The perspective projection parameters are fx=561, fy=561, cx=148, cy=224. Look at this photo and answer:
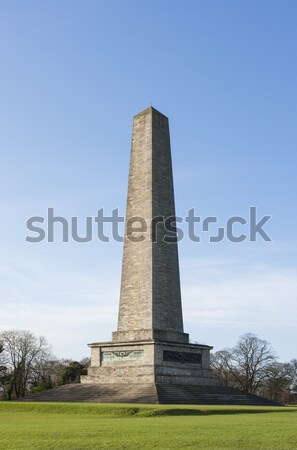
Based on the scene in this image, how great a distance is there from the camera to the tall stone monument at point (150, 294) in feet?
101

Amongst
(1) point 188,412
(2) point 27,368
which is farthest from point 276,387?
(1) point 188,412

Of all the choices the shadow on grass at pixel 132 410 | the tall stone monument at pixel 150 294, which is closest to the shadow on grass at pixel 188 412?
the shadow on grass at pixel 132 410

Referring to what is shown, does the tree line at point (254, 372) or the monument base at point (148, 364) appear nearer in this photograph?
the monument base at point (148, 364)

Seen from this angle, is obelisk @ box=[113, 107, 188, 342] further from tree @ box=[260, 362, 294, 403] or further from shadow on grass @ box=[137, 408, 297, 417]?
tree @ box=[260, 362, 294, 403]

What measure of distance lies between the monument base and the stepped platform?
0.81 meters

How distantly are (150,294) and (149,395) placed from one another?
272 inches

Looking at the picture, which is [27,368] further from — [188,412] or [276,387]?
[188,412]

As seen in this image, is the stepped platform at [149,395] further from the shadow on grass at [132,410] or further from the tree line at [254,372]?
the tree line at [254,372]

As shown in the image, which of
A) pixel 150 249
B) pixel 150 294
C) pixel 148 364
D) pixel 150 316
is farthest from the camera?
pixel 150 249

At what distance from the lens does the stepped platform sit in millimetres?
26391

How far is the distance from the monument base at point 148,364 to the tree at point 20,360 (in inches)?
889

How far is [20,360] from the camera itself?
2315 inches

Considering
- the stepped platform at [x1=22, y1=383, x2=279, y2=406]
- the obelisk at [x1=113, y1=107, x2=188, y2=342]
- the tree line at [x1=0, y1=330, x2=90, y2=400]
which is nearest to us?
the stepped platform at [x1=22, y1=383, x2=279, y2=406]

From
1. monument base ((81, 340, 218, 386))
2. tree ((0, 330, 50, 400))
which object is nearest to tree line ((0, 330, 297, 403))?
tree ((0, 330, 50, 400))
